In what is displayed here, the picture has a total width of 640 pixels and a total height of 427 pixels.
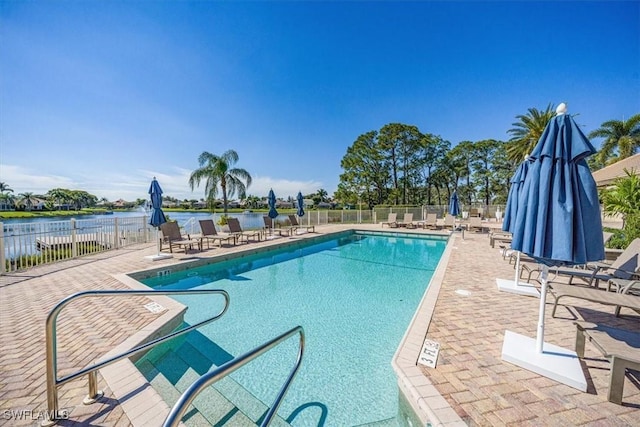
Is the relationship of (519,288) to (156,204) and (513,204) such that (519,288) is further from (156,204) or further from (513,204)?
(156,204)

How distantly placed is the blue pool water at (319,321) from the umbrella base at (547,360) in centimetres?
132

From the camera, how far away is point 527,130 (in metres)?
21.2

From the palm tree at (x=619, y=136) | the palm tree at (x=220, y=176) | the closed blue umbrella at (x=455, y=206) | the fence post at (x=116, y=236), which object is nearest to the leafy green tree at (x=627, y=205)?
the closed blue umbrella at (x=455, y=206)

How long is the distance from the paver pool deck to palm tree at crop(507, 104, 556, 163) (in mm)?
19593

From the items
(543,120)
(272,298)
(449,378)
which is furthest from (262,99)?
(543,120)

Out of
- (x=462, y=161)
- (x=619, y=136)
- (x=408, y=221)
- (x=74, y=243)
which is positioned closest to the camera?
(x=74, y=243)

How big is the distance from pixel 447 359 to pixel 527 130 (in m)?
26.1

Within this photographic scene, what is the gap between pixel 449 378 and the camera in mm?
2338

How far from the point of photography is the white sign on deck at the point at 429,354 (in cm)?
258

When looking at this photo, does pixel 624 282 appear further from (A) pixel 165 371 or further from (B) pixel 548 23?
(B) pixel 548 23

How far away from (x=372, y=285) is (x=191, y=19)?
1045 cm

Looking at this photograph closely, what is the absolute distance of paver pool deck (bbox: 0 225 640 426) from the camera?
193 centimetres

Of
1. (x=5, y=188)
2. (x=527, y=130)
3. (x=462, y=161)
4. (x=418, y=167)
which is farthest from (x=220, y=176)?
(x=5, y=188)

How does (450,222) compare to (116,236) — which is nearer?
(116,236)
